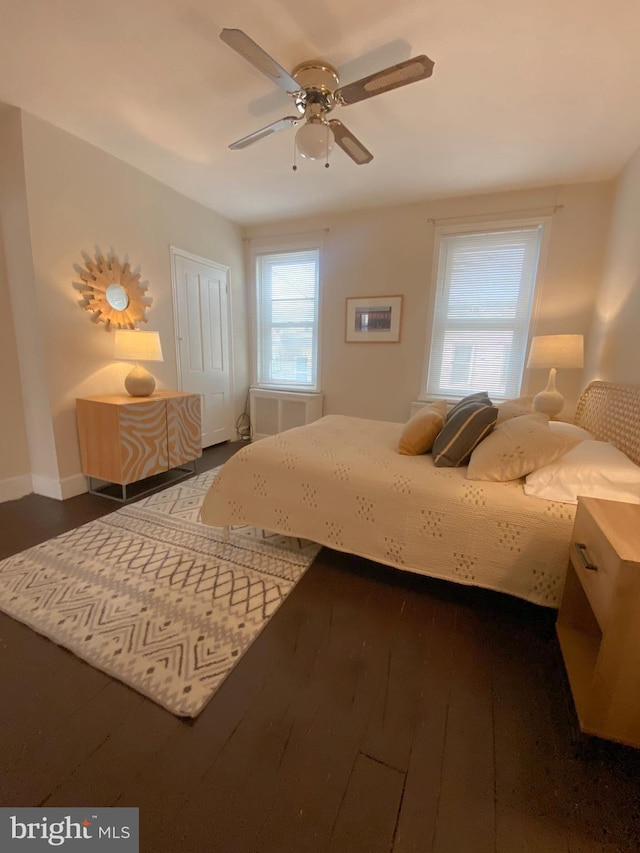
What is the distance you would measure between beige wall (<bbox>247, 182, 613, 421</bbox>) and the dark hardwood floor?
270 centimetres

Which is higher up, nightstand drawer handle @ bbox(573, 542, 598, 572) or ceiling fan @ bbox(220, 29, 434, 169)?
ceiling fan @ bbox(220, 29, 434, 169)

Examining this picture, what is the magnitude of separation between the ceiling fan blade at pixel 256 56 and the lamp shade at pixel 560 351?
2400mm

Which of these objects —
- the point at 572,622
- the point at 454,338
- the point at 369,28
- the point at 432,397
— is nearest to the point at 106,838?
the point at 572,622

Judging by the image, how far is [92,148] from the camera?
2.61 m

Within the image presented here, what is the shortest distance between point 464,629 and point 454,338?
2814 mm

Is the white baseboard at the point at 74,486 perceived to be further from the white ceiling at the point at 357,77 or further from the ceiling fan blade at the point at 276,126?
the ceiling fan blade at the point at 276,126

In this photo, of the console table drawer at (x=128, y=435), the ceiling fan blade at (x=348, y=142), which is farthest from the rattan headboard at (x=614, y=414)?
the console table drawer at (x=128, y=435)

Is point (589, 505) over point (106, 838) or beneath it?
over

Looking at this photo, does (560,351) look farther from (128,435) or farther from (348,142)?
(128,435)

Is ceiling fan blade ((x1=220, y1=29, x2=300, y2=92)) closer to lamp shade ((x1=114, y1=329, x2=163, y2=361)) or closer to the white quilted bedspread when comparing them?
the white quilted bedspread

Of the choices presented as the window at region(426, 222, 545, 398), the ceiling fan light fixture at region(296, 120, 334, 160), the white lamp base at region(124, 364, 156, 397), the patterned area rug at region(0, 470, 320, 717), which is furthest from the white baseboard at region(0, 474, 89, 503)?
the window at region(426, 222, 545, 398)

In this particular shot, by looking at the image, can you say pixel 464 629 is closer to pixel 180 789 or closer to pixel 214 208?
pixel 180 789

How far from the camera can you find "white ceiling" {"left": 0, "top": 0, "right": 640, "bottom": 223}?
1526 millimetres

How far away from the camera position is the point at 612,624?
95cm
